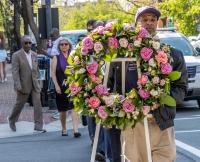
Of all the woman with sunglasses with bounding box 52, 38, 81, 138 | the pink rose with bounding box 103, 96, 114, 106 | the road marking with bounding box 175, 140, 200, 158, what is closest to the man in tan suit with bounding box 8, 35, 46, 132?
the woman with sunglasses with bounding box 52, 38, 81, 138

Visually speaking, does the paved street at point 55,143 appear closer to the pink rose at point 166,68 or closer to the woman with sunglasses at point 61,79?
A: the woman with sunglasses at point 61,79

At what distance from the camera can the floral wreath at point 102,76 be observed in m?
5.20

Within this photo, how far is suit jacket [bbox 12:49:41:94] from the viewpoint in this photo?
1175 centimetres

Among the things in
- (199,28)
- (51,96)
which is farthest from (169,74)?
(199,28)

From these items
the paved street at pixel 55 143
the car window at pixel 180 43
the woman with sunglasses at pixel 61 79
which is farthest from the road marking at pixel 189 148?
the car window at pixel 180 43

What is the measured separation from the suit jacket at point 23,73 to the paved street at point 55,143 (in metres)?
0.93

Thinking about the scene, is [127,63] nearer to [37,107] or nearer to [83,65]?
[83,65]

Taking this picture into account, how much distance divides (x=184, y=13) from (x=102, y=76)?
2251 cm

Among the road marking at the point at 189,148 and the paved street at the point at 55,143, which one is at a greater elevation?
the road marking at the point at 189,148

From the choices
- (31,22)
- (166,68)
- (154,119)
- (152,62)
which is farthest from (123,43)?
(31,22)

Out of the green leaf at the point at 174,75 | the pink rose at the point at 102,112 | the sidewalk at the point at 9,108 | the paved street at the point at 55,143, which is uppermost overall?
the green leaf at the point at 174,75

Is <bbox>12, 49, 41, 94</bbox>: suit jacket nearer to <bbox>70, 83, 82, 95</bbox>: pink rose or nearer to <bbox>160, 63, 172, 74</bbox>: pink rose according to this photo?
<bbox>70, 83, 82, 95</bbox>: pink rose

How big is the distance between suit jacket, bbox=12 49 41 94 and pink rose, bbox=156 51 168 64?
679cm

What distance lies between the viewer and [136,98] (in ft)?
17.1
